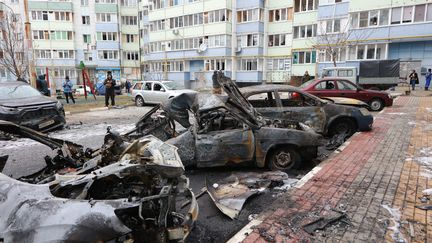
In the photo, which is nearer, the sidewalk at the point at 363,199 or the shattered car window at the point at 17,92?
the sidewalk at the point at 363,199

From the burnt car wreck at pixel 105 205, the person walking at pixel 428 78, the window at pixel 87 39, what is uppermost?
the window at pixel 87 39

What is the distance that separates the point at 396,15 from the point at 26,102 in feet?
93.0

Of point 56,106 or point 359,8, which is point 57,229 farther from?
point 359,8

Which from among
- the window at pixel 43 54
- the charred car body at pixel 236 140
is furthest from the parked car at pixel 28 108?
the window at pixel 43 54

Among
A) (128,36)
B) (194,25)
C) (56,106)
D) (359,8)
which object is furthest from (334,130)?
(128,36)

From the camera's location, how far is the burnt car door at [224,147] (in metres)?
5.66

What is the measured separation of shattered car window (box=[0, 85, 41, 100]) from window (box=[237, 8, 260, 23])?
28.6 meters

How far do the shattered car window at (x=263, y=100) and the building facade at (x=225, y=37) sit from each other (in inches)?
762

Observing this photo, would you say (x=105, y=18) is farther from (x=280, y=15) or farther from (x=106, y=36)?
(x=280, y=15)

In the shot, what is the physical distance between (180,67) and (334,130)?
110ft

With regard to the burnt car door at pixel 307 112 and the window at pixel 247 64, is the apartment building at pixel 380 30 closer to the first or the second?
the window at pixel 247 64

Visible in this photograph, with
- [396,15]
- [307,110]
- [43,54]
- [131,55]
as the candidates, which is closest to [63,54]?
[43,54]

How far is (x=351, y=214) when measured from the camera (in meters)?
3.95

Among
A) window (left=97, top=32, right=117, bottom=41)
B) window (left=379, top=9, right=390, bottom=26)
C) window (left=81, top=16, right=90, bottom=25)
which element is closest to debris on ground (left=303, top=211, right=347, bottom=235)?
window (left=379, top=9, right=390, bottom=26)
